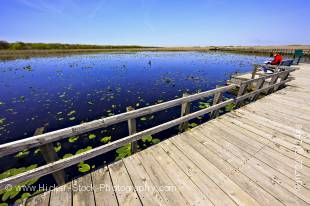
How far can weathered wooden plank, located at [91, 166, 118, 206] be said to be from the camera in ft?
8.39

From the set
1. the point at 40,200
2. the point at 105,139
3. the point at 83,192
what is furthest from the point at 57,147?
the point at 83,192

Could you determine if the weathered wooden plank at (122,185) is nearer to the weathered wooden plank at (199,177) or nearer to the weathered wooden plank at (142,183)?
the weathered wooden plank at (142,183)

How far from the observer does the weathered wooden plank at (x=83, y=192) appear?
2.53 meters

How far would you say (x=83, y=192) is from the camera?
272cm

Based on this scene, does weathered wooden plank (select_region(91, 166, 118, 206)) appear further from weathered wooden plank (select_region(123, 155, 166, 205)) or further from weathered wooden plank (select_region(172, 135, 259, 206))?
weathered wooden plank (select_region(172, 135, 259, 206))

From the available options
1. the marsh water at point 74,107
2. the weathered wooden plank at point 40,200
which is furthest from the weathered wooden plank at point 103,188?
the marsh water at point 74,107

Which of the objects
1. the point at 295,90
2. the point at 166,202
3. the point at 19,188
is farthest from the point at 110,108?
the point at 295,90

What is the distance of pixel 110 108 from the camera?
30.7 feet

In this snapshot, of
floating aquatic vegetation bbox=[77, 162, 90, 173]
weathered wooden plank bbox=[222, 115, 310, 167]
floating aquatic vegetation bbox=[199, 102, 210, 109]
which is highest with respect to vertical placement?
weathered wooden plank bbox=[222, 115, 310, 167]

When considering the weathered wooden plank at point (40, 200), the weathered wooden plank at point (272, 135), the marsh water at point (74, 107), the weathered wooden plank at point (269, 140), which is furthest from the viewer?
the marsh water at point (74, 107)

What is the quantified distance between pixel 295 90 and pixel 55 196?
12165mm

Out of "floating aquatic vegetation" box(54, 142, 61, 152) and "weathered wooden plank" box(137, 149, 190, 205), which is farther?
"floating aquatic vegetation" box(54, 142, 61, 152)

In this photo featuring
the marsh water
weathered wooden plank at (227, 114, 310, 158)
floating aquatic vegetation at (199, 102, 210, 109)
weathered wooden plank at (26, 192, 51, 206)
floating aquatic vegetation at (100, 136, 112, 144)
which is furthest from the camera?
floating aquatic vegetation at (199, 102, 210, 109)

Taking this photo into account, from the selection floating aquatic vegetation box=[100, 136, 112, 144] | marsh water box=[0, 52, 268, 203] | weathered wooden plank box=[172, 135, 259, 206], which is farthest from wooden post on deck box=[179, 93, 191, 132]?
floating aquatic vegetation box=[100, 136, 112, 144]
